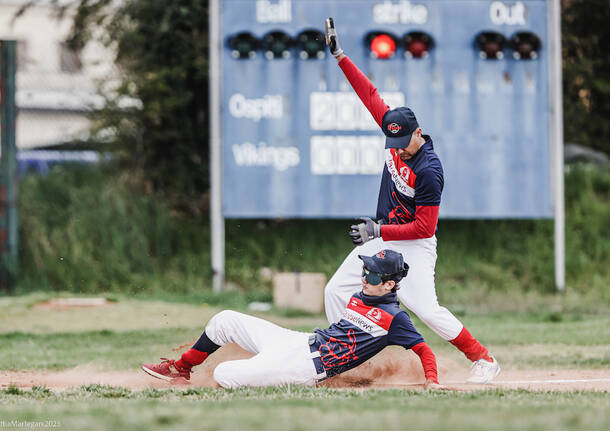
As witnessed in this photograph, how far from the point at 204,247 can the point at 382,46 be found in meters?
4.70

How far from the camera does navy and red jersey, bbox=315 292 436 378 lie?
6918mm

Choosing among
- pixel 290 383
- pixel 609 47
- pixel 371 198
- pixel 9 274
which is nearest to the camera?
pixel 290 383

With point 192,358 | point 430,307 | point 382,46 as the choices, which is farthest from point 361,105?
point 192,358

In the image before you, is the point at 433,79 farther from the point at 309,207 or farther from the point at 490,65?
the point at 309,207

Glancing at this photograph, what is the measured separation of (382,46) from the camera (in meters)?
14.0

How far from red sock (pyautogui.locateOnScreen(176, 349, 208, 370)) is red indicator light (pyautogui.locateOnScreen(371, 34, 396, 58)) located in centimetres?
762

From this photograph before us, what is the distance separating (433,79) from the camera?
14070 mm

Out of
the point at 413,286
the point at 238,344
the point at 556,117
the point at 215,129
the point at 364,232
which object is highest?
the point at 556,117

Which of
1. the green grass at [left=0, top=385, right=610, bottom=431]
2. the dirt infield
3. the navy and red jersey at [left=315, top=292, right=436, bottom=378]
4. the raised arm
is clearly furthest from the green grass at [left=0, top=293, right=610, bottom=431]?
the raised arm

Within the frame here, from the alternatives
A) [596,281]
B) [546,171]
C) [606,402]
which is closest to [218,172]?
[546,171]

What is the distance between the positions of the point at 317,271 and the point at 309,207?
1788 millimetres

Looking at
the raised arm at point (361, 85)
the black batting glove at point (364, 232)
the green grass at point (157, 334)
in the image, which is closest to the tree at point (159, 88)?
the green grass at point (157, 334)

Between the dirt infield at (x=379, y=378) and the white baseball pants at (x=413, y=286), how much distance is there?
19.3 inches

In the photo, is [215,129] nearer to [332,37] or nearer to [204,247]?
[204,247]
